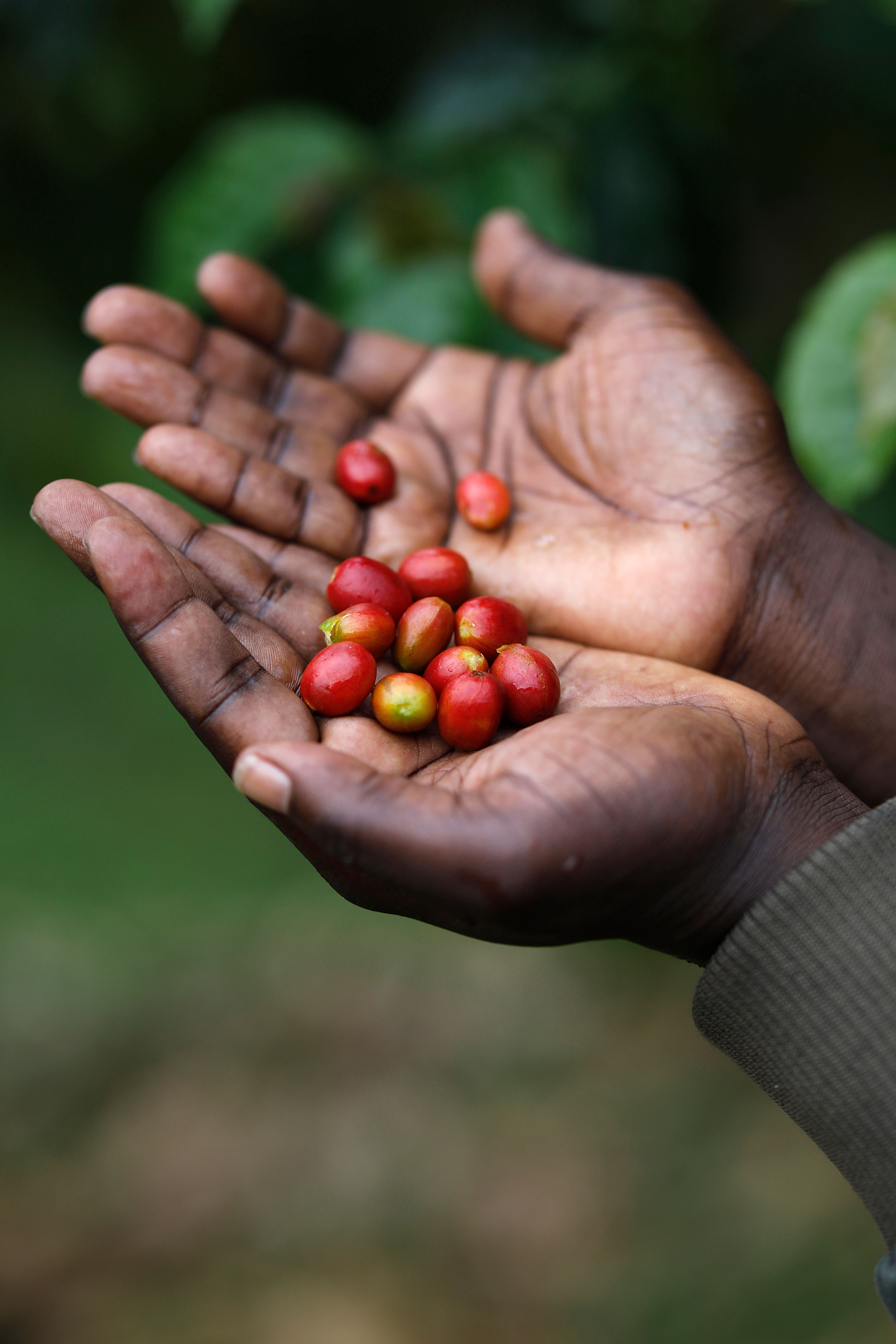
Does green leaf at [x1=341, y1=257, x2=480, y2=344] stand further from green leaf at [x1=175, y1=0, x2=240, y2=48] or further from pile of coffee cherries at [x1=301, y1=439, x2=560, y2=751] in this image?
green leaf at [x1=175, y1=0, x2=240, y2=48]

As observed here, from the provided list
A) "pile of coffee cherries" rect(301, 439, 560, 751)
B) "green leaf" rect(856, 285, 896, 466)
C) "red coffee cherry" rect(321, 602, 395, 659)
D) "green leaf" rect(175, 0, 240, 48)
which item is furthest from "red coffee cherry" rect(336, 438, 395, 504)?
"green leaf" rect(856, 285, 896, 466)

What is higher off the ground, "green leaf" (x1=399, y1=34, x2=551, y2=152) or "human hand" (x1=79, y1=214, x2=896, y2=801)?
"green leaf" (x1=399, y1=34, x2=551, y2=152)

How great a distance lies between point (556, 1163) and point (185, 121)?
211 inches

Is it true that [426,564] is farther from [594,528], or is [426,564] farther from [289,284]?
[289,284]

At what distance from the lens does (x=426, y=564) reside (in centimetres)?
277

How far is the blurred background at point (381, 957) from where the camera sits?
3.87m

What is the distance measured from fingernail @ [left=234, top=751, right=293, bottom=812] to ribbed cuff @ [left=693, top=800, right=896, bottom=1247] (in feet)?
3.17

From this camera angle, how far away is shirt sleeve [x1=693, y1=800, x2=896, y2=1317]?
194 centimetres

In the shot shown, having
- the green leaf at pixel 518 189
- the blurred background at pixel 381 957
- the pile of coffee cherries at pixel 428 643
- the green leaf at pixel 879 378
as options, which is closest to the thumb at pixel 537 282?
the blurred background at pixel 381 957

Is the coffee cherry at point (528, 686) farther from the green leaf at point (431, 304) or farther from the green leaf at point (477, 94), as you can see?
the green leaf at point (477, 94)

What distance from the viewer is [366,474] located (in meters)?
2.98

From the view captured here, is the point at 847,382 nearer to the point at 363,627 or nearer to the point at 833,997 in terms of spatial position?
the point at 363,627

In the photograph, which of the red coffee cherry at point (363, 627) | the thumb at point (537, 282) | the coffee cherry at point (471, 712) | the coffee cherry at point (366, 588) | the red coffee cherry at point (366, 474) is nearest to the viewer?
Answer: the coffee cherry at point (471, 712)

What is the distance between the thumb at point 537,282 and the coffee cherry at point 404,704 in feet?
5.22
